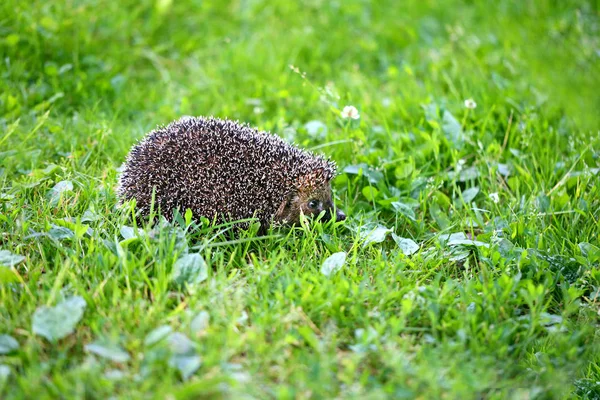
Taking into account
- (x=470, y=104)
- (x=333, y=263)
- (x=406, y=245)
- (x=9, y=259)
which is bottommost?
(x=406, y=245)

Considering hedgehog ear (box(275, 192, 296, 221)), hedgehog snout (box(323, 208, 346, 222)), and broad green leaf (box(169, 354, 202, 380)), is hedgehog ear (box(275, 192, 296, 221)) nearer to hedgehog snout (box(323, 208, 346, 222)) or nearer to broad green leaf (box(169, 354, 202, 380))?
hedgehog snout (box(323, 208, 346, 222))

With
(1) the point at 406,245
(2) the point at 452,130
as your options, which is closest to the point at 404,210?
(1) the point at 406,245

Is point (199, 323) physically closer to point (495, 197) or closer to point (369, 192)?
point (369, 192)

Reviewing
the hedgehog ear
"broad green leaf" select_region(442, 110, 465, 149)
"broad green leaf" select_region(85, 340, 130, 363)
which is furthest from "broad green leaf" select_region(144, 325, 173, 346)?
"broad green leaf" select_region(442, 110, 465, 149)

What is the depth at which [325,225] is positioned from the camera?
16.4 ft

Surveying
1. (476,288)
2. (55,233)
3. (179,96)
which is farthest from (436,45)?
(55,233)

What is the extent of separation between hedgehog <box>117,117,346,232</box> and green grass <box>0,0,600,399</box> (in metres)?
0.21

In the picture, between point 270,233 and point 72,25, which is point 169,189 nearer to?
point 270,233

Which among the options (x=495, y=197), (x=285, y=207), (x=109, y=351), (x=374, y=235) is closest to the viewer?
(x=109, y=351)

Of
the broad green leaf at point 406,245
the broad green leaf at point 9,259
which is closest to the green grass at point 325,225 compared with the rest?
the broad green leaf at point 9,259

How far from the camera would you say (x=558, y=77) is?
7.64m

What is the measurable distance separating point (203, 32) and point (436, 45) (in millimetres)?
3183

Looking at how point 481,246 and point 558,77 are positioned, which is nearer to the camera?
point 481,246

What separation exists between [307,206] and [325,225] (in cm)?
24
